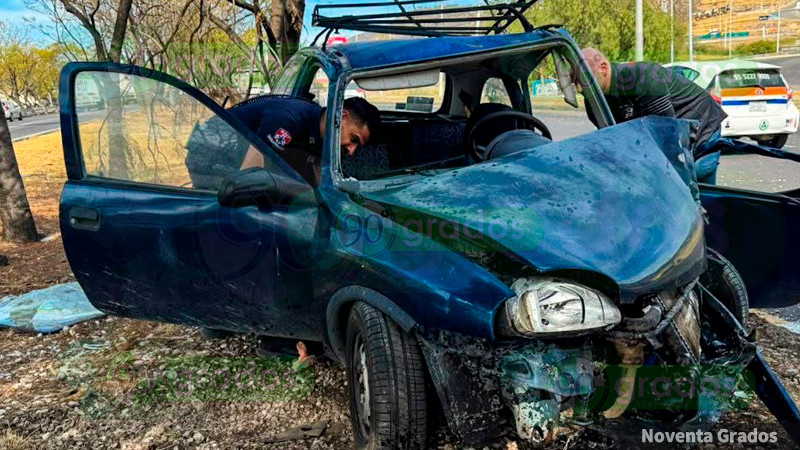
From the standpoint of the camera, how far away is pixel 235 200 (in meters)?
2.96

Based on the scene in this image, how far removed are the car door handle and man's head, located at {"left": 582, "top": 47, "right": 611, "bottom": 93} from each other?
294cm

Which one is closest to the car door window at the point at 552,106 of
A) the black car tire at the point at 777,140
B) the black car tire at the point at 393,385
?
the black car tire at the point at 393,385

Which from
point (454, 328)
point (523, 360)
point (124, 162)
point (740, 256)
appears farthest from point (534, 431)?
point (124, 162)

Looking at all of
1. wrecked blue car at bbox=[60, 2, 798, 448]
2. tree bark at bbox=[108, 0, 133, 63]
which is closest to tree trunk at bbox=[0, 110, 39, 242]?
tree bark at bbox=[108, 0, 133, 63]

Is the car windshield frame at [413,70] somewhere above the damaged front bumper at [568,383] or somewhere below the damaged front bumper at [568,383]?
above

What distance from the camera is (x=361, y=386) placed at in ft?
9.03

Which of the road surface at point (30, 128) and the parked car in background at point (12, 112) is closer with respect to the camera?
the road surface at point (30, 128)

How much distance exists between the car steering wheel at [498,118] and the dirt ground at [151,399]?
4.62 feet

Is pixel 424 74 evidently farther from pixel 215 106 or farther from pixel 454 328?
pixel 454 328

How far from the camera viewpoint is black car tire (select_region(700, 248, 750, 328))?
3.24 meters

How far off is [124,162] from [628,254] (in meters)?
2.48

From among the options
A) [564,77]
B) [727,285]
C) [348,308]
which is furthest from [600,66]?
[348,308]

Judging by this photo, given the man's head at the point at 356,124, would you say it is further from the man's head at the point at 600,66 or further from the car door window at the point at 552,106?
the man's head at the point at 600,66

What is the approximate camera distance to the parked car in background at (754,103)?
12.5 metres
